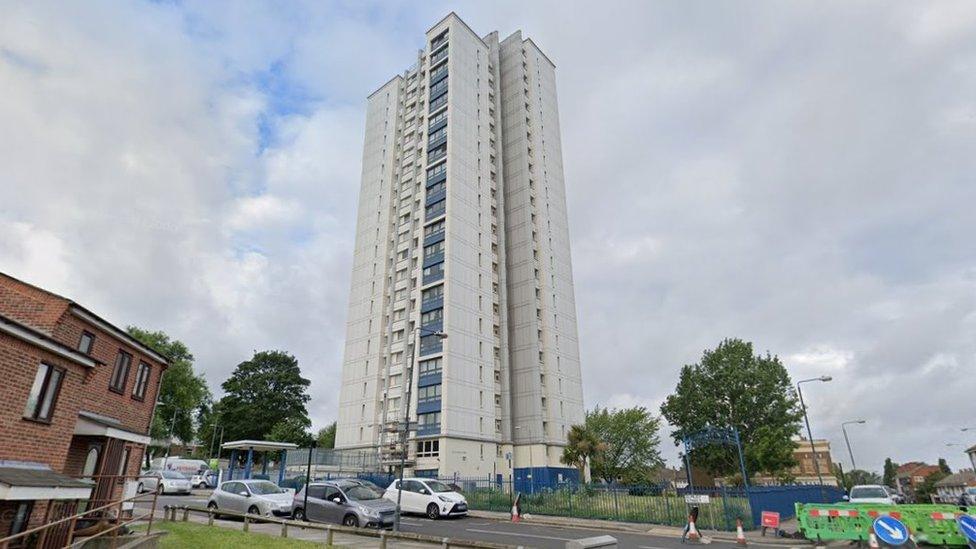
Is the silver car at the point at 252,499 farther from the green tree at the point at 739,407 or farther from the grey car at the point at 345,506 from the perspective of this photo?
the green tree at the point at 739,407

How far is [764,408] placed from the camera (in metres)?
53.5

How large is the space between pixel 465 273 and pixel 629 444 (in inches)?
1139

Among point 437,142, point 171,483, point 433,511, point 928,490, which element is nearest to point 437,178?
point 437,142

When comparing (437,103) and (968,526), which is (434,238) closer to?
(437,103)

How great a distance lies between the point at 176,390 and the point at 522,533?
6139 cm

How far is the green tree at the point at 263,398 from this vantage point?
2596 inches

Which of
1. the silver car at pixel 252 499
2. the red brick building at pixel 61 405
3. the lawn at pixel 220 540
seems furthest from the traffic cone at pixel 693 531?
the red brick building at pixel 61 405

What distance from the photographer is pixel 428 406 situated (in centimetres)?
4522

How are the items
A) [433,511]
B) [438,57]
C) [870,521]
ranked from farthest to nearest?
[438,57]
[433,511]
[870,521]

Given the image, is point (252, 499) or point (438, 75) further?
point (438, 75)

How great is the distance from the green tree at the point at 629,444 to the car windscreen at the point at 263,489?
4065cm

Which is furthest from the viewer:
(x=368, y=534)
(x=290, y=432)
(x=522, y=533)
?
(x=290, y=432)

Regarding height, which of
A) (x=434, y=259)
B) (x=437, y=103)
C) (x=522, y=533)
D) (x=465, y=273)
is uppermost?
(x=437, y=103)

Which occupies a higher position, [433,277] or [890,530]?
[433,277]
